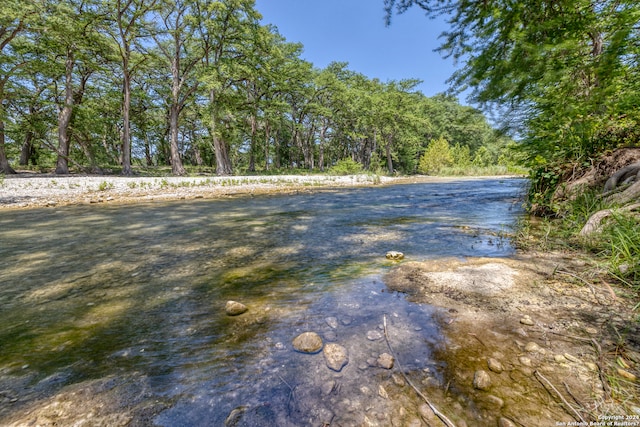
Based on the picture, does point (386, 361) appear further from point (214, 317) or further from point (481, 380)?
point (214, 317)

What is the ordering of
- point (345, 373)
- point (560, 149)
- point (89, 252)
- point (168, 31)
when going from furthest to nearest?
point (168, 31) < point (560, 149) < point (89, 252) < point (345, 373)

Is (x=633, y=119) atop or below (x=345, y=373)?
atop

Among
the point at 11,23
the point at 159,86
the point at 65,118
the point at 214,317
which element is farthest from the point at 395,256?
the point at 159,86

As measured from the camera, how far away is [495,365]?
1471mm

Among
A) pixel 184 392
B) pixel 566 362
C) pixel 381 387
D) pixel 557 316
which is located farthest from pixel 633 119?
pixel 184 392

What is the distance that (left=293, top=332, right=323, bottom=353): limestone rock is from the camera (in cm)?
169

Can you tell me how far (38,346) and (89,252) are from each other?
258 centimetres

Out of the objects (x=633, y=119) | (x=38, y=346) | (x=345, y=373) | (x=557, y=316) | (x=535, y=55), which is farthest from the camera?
(x=633, y=119)

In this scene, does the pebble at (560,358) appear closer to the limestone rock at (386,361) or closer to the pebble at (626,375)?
the pebble at (626,375)

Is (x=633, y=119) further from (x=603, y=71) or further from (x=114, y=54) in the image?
(x=114, y=54)

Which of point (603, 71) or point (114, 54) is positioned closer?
point (603, 71)

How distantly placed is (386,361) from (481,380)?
49 cm

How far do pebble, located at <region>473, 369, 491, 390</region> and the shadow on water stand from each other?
0.62ft

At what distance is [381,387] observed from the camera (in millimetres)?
1371
